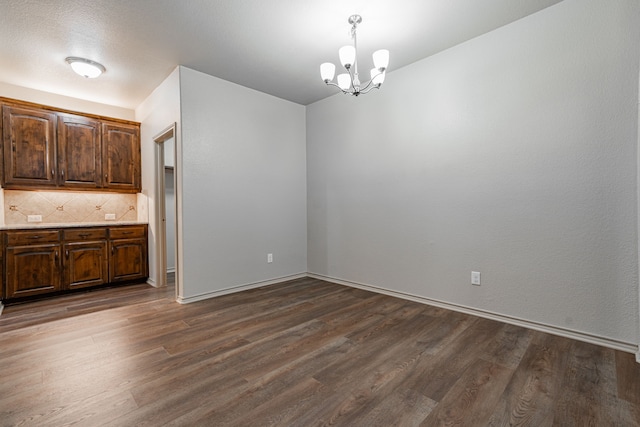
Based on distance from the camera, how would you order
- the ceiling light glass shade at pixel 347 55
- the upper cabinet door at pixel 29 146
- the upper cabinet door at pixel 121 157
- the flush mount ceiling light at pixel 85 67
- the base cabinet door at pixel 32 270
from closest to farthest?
1. the ceiling light glass shade at pixel 347 55
2. the flush mount ceiling light at pixel 85 67
3. the base cabinet door at pixel 32 270
4. the upper cabinet door at pixel 29 146
5. the upper cabinet door at pixel 121 157

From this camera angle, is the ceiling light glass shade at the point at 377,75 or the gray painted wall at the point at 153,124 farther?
the gray painted wall at the point at 153,124

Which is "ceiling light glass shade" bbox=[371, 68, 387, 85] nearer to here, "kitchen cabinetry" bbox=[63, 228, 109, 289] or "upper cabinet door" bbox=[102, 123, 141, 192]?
"upper cabinet door" bbox=[102, 123, 141, 192]

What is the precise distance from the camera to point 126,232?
4.10m

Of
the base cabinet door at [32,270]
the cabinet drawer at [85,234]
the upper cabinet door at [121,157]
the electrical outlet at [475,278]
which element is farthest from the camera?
the upper cabinet door at [121,157]

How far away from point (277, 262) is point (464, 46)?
3.38 metres

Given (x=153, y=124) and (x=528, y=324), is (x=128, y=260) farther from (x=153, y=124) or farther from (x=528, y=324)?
(x=528, y=324)

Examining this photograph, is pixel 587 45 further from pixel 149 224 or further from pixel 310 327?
pixel 149 224

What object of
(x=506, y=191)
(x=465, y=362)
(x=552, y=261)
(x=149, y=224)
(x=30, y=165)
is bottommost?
(x=465, y=362)

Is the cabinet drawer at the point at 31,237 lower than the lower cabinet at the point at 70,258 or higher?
higher

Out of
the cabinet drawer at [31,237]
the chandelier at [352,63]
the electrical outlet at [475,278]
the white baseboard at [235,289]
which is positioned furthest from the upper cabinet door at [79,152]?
the electrical outlet at [475,278]

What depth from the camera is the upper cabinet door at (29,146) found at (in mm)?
3457

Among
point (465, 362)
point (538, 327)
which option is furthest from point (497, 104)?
point (465, 362)

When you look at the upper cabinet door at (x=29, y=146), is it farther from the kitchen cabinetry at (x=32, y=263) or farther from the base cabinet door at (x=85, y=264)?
the base cabinet door at (x=85, y=264)

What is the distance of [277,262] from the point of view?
4.22m
